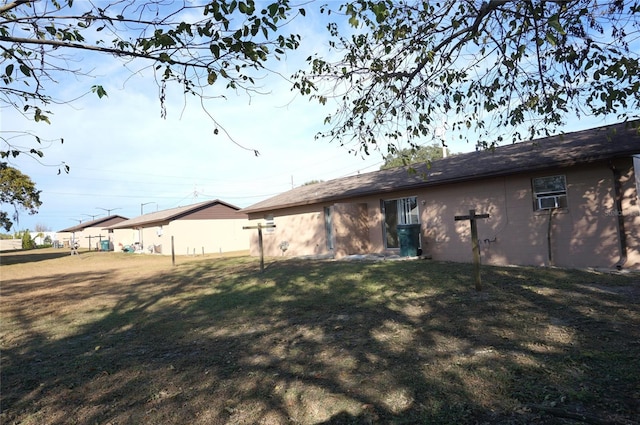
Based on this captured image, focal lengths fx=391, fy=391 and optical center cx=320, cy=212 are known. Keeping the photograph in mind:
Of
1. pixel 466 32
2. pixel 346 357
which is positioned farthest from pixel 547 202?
pixel 346 357

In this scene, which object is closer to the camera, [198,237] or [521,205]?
[521,205]

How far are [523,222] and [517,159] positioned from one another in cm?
204

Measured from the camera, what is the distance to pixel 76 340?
6.25 metres

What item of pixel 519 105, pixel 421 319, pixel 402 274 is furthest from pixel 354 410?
pixel 402 274

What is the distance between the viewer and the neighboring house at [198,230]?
98.5 ft

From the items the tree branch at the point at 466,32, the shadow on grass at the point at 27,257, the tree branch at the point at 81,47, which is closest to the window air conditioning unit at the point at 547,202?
the tree branch at the point at 466,32

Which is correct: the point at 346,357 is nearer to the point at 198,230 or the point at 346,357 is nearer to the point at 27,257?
the point at 198,230

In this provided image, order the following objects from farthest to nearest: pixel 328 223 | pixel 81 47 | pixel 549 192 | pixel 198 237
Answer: pixel 198 237 < pixel 328 223 < pixel 549 192 < pixel 81 47

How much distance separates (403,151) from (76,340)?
6.20 metres

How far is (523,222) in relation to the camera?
1139 cm

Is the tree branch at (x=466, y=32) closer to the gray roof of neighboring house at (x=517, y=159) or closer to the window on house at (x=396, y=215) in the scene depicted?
the gray roof of neighboring house at (x=517, y=159)

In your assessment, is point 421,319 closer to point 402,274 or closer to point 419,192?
point 402,274

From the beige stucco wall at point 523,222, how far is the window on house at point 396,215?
0.26 m

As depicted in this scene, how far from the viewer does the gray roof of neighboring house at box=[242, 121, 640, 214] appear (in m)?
9.80
